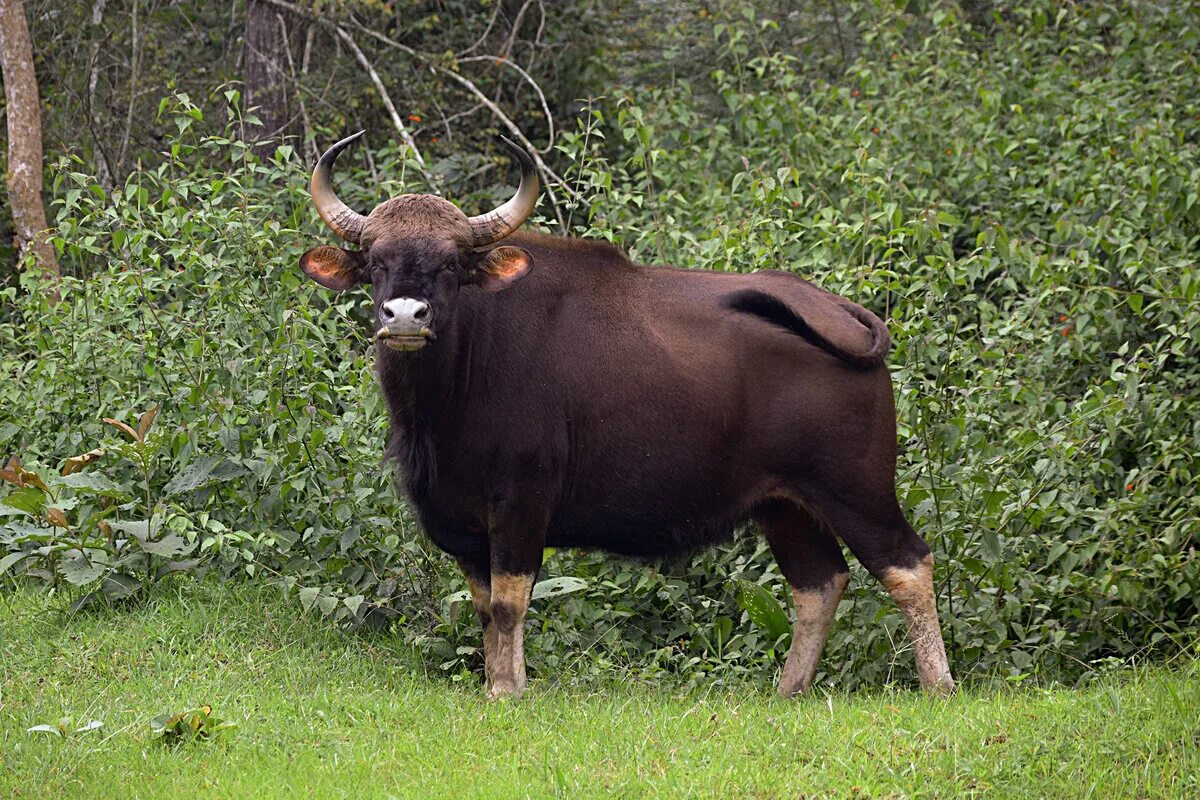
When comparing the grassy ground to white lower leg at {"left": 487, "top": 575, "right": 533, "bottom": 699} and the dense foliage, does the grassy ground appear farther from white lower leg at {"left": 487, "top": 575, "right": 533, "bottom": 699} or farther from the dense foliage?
the dense foliage

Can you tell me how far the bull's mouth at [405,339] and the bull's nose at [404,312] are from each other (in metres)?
0.04

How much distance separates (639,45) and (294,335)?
861 cm

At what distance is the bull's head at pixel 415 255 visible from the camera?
19.6 feet

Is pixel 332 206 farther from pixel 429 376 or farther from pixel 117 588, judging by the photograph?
pixel 117 588

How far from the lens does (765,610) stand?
7.31 m

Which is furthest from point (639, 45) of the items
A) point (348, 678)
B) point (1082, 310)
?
point (348, 678)

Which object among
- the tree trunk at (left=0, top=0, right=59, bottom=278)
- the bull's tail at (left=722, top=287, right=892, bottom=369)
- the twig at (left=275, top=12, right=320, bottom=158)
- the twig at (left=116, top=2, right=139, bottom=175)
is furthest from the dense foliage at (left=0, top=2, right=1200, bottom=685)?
the twig at (left=116, top=2, right=139, bottom=175)

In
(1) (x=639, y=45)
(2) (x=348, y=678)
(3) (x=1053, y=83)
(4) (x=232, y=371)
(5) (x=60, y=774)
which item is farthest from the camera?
(1) (x=639, y=45)

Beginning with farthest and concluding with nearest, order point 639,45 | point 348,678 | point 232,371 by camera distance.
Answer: point 639,45 < point 232,371 < point 348,678

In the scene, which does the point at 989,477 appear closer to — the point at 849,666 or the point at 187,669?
the point at 849,666

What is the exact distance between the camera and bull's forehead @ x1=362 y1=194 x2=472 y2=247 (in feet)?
20.5

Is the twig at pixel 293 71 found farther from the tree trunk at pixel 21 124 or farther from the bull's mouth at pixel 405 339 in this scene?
the bull's mouth at pixel 405 339

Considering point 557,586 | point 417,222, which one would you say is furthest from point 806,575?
point 417,222

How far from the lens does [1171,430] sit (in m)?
7.64
